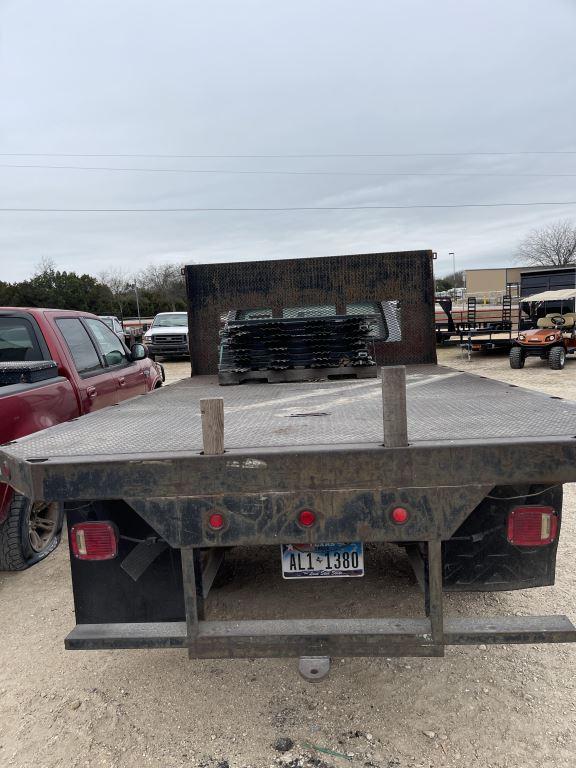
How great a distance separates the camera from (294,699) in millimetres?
2777

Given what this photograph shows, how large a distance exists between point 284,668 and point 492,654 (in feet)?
3.64

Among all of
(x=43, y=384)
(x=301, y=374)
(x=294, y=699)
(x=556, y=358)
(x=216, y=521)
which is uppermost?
(x=43, y=384)

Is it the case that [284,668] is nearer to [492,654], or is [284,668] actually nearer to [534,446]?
[492,654]

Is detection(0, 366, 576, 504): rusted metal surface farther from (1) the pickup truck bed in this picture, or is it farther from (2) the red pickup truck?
(2) the red pickup truck

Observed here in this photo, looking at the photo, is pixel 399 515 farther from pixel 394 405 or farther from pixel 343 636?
pixel 343 636

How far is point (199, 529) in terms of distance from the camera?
2.24 m

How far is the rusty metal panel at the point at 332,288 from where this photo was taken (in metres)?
5.93

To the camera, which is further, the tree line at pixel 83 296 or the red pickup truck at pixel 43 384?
the tree line at pixel 83 296

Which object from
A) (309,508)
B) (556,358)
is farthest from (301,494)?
(556,358)

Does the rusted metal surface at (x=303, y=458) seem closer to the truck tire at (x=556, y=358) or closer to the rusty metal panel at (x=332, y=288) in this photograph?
the rusty metal panel at (x=332, y=288)

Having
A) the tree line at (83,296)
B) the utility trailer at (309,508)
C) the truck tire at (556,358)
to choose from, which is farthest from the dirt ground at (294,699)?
the tree line at (83,296)

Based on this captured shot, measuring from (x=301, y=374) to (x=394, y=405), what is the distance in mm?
2920

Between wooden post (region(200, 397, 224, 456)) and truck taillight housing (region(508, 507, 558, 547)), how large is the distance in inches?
50.4

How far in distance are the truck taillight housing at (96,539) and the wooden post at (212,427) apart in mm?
663
